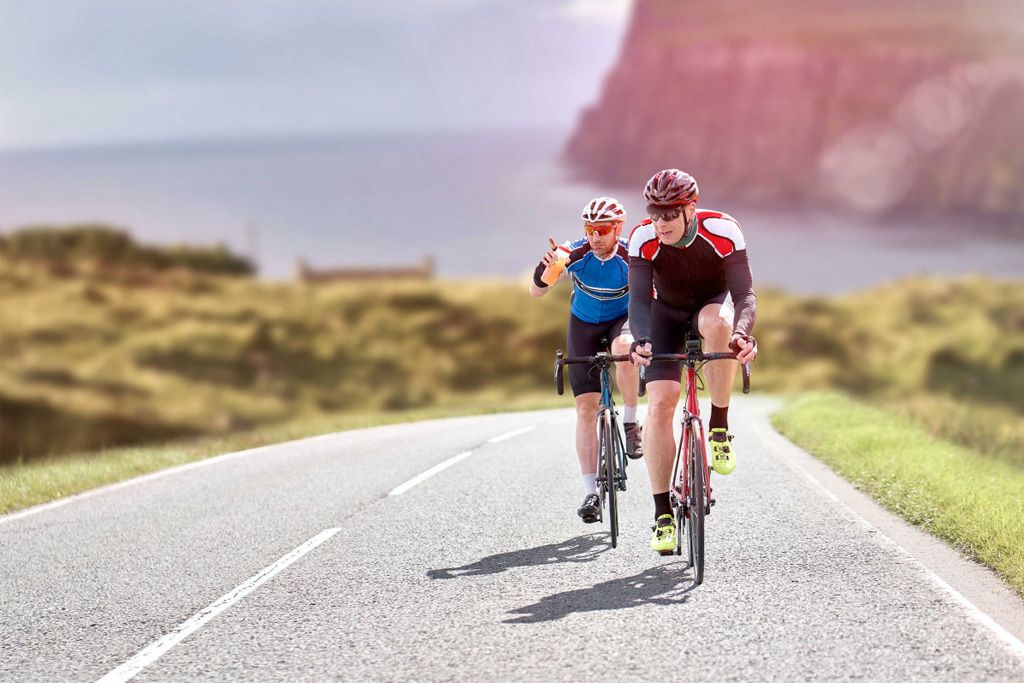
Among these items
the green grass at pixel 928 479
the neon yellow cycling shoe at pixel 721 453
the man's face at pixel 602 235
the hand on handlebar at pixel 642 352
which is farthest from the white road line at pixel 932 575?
the man's face at pixel 602 235

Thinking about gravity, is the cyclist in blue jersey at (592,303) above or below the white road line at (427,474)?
above

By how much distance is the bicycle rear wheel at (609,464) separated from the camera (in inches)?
292

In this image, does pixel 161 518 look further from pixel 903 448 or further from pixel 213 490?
pixel 903 448

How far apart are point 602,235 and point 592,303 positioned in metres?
0.74

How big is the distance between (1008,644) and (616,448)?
3242 millimetres

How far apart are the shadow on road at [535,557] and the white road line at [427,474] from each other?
2772mm

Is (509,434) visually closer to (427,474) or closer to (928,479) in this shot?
(427,474)

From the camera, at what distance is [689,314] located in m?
6.73

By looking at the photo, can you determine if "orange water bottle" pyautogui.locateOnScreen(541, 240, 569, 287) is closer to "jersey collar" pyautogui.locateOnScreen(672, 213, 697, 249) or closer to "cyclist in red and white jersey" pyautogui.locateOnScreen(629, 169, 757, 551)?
"cyclist in red and white jersey" pyautogui.locateOnScreen(629, 169, 757, 551)

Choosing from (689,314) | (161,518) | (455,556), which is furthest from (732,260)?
(161,518)

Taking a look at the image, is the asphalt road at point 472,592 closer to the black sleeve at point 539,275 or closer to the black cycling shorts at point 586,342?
the black cycling shorts at point 586,342

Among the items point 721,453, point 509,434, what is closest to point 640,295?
point 721,453

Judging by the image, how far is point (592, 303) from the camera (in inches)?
316

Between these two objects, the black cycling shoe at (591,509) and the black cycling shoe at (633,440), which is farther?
the black cycling shoe at (633,440)
